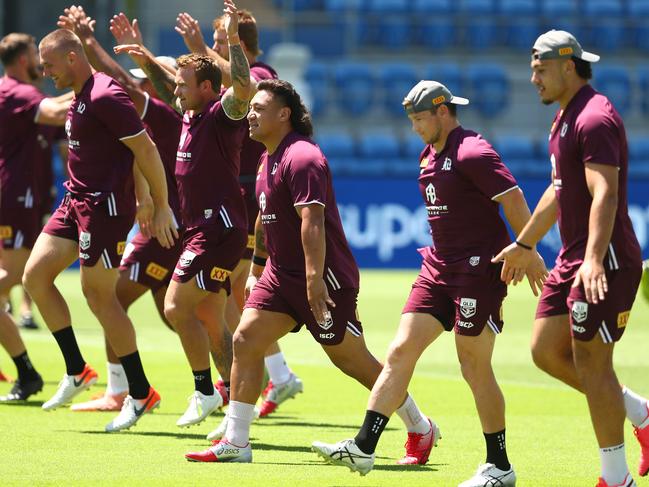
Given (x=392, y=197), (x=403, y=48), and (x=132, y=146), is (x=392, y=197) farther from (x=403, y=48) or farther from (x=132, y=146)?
(x=132, y=146)

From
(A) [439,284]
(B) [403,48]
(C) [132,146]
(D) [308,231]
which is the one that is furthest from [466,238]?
(B) [403,48]

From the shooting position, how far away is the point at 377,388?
718 cm

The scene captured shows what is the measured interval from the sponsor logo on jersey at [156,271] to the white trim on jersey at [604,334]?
14.2 feet

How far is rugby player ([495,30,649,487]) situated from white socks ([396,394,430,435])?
1.28m

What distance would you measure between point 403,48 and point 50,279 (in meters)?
22.2

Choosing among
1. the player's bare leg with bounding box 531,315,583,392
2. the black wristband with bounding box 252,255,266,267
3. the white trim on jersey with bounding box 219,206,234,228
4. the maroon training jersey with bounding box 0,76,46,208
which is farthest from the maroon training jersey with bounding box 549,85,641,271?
the maroon training jersey with bounding box 0,76,46,208

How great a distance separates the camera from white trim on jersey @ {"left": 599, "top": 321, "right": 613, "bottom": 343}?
250 inches

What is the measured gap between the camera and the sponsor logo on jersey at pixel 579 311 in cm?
631

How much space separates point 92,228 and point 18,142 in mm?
2454

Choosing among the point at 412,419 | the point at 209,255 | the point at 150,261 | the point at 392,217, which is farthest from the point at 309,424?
the point at 392,217

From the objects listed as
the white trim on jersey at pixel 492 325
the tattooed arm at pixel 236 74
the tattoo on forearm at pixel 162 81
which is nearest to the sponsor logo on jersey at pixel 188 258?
the tattooed arm at pixel 236 74

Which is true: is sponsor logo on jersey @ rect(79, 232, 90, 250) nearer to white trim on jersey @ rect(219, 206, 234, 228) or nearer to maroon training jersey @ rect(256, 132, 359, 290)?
white trim on jersey @ rect(219, 206, 234, 228)

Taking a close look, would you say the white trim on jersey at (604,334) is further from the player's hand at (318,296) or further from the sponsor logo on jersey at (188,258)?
the sponsor logo on jersey at (188,258)

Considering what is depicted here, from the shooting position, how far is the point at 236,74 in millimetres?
8273
